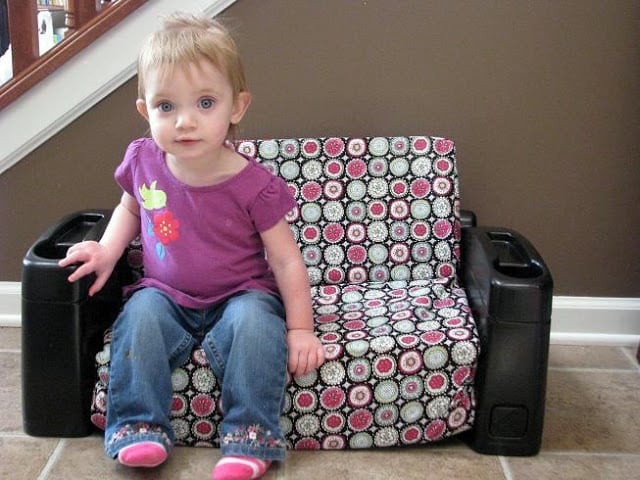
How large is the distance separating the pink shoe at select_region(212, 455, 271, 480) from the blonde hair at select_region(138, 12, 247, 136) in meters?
0.67

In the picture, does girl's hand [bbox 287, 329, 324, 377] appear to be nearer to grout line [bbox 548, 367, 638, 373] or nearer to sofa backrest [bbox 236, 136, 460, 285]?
sofa backrest [bbox 236, 136, 460, 285]

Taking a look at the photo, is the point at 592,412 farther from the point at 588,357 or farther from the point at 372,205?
the point at 372,205

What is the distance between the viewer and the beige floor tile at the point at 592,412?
1563mm

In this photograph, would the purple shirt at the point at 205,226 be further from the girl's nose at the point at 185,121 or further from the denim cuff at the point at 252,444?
the denim cuff at the point at 252,444

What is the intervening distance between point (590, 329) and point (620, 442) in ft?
1.89

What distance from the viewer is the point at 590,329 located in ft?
6.91

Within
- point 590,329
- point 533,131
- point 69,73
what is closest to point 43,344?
point 69,73

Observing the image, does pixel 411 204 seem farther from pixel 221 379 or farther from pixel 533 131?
pixel 221 379

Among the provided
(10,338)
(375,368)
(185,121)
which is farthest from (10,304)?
(375,368)

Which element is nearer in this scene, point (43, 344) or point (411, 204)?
point (43, 344)

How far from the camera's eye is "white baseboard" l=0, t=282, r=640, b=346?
2.09 meters

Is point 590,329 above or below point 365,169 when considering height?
below

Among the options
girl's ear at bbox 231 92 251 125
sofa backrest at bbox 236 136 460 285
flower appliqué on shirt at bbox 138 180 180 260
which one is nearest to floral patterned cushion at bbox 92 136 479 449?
sofa backrest at bbox 236 136 460 285

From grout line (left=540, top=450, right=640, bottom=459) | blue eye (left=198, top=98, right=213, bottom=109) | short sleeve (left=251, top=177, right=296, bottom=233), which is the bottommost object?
grout line (left=540, top=450, right=640, bottom=459)
